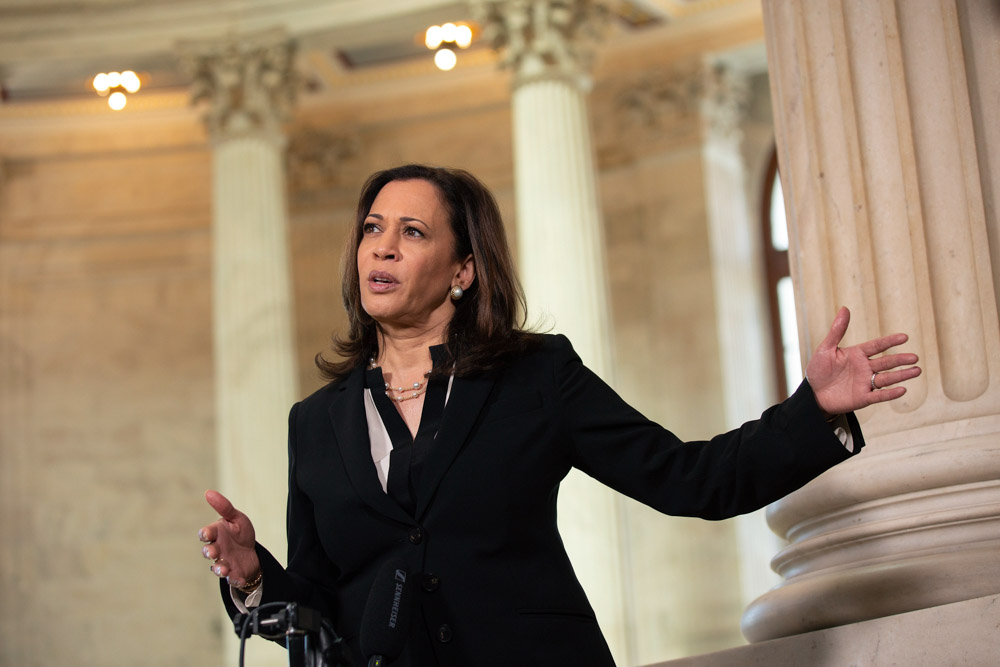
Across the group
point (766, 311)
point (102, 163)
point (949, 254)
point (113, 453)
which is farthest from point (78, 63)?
point (949, 254)

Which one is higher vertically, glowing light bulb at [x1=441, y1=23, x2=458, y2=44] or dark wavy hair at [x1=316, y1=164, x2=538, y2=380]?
glowing light bulb at [x1=441, y1=23, x2=458, y2=44]

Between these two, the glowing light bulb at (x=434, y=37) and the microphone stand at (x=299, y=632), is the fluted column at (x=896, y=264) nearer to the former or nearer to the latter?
the microphone stand at (x=299, y=632)

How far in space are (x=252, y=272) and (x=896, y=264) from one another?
10.5 m

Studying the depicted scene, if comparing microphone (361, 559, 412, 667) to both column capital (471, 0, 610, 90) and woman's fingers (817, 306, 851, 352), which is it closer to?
woman's fingers (817, 306, 851, 352)

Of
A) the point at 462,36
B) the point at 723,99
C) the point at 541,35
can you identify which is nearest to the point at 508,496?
the point at 541,35

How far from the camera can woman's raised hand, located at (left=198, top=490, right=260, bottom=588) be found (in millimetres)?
3184

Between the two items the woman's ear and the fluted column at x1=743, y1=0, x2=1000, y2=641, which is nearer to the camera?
the woman's ear

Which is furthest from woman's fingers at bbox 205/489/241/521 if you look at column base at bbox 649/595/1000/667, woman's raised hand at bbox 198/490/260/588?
column base at bbox 649/595/1000/667

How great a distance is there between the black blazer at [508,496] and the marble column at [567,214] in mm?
8493

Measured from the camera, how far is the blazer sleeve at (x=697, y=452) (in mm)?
3113

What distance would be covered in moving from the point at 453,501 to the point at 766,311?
13699 millimetres

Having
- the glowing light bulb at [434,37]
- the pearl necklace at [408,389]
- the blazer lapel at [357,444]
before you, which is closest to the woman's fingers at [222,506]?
the blazer lapel at [357,444]

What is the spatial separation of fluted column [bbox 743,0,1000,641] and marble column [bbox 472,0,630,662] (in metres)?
7.58

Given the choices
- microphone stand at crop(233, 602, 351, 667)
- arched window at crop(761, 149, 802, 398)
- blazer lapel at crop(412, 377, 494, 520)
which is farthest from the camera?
arched window at crop(761, 149, 802, 398)
